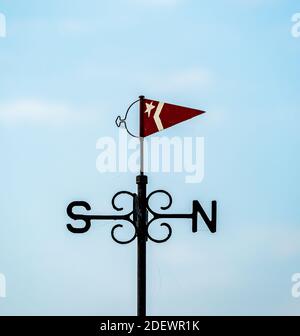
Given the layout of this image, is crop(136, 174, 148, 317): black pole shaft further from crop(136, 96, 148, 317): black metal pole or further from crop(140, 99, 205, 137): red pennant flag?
crop(140, 99, 205, 137): red pennant flag

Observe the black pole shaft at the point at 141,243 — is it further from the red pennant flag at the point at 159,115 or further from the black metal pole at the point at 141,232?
the red pennant flag at the point at 159,115

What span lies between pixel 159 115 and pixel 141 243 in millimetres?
1063

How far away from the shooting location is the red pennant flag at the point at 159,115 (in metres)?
5.04

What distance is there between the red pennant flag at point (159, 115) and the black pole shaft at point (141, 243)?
42 centimetres

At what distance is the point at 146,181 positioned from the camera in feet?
16.1

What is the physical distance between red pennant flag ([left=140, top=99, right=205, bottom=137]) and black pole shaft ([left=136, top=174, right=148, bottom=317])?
42 cm

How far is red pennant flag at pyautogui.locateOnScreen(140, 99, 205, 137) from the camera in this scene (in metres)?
5.04

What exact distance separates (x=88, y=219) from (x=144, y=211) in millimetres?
489

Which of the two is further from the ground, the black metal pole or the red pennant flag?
the red pennant flag

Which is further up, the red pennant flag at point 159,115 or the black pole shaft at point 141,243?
the red pennant flag at point 159,115
